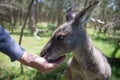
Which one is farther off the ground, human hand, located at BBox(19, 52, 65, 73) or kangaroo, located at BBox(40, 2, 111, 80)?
human hand, located at BBox(19, 52, 65, 73)

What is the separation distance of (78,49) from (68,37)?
0.45m

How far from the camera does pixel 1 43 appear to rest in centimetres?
215

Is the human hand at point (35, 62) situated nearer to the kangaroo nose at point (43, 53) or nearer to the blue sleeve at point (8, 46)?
the blue sleeve at point (8, 46)

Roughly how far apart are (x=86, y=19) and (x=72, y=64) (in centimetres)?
128

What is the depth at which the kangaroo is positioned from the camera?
3580 millimetres

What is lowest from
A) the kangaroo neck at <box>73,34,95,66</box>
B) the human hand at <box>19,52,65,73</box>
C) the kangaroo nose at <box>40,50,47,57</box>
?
the kangaroo neck at <box>73,34,95,66</box>

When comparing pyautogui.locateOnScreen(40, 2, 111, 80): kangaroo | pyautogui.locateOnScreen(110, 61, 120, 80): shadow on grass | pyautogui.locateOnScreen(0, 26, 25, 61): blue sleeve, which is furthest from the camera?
pyautogui.locateOnScreen(110, 61, 120, 80): shadow on grass

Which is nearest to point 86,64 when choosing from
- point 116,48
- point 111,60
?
point 111,60

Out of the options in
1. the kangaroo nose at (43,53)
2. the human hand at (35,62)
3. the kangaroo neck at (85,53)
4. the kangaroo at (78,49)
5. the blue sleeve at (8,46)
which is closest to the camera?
the blue sleeve at (8,46)

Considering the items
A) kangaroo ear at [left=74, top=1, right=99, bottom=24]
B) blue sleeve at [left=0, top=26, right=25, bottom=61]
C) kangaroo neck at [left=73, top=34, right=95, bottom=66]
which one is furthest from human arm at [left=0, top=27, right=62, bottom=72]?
kangaroo neck at [left=73, top=34, right=95, bottom=66]

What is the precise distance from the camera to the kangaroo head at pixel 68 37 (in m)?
3.50

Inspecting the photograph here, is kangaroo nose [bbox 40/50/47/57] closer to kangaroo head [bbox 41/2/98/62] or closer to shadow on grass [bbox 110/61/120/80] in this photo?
kangaroo head [bbox 41/2/98/62]

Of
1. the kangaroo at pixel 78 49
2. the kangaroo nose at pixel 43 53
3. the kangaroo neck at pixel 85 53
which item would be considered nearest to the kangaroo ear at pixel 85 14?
the kangaroo at pixel 78 49

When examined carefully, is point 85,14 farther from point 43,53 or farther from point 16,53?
point 16,53
